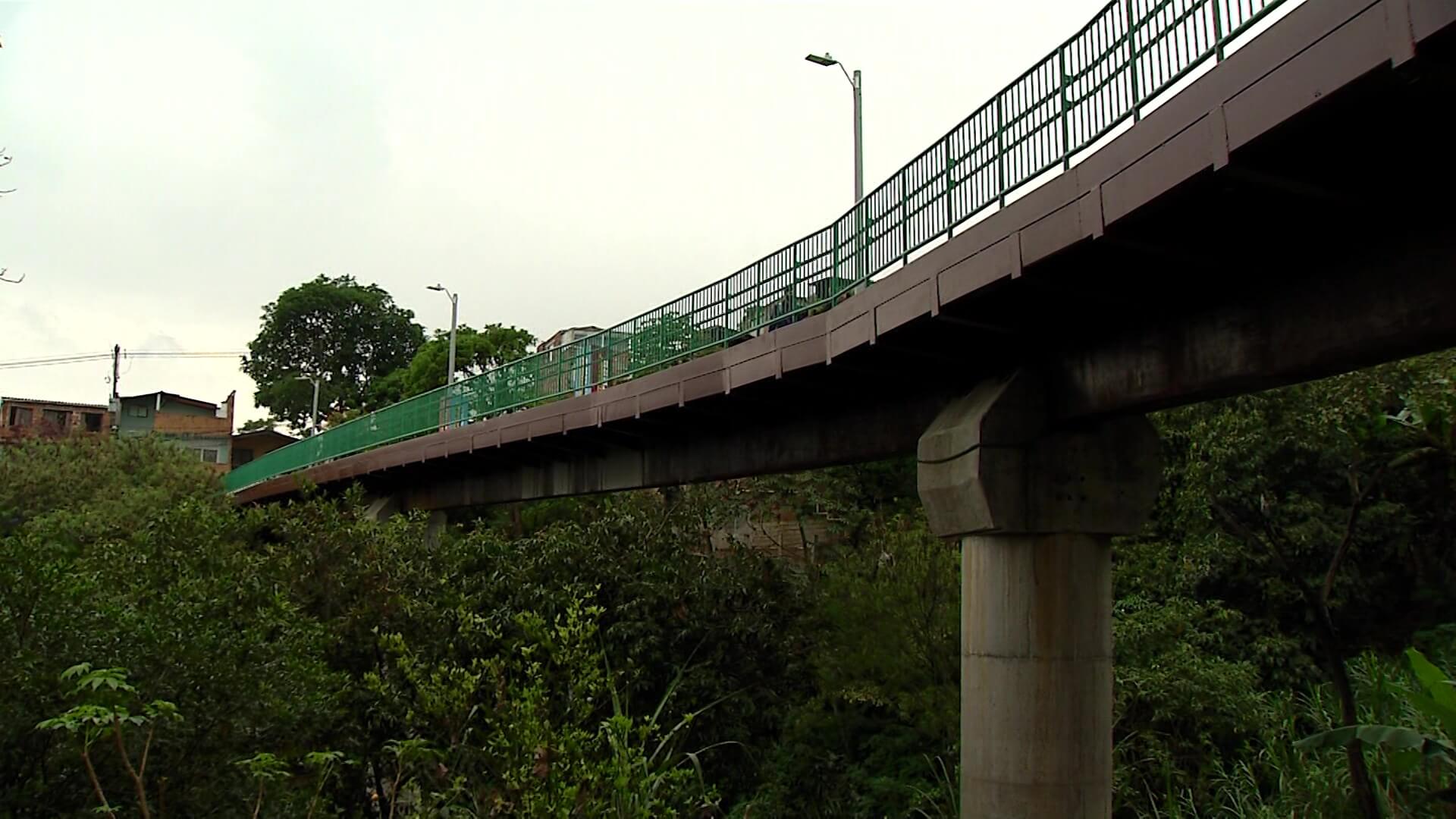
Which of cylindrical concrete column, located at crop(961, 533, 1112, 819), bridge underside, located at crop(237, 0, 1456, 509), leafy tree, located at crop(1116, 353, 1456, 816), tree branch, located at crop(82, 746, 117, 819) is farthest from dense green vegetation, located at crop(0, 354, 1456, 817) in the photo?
bridge underside, located at crop(237, 0, 1456, 509)

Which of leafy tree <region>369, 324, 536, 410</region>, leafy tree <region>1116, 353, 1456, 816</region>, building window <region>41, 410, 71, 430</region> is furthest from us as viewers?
building window <region>41, 410, 71, 430</region>

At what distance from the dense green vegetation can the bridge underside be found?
2960 millimetres

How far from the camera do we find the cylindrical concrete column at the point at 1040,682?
382 inches

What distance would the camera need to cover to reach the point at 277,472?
33531 millimetres

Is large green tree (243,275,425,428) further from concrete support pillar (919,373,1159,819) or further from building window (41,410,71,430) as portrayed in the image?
concrete support pillar (919,373,1159,819)

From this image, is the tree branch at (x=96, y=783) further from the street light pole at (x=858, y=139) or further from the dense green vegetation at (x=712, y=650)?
the street light pole at (x=858, y=139)

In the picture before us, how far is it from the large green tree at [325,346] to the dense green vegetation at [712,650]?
5523 cm

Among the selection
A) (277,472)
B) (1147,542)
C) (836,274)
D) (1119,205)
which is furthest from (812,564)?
(277,472)

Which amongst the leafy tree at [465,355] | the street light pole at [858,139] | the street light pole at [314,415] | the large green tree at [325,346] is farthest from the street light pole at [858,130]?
the large green tree at [325,346]

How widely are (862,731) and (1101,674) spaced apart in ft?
25.3

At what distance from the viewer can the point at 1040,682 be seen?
32.3ft

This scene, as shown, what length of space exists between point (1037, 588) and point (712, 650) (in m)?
7.54

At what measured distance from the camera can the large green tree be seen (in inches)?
2894

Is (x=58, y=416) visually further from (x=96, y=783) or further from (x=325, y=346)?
(x=96, y=783)
